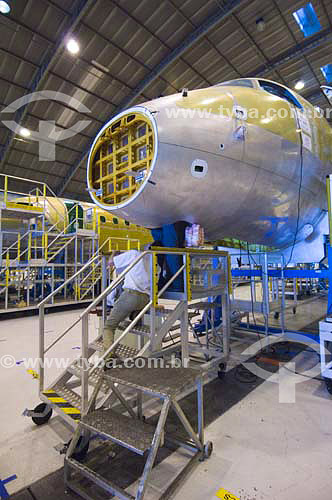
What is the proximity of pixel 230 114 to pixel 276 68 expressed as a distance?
14.1 meters

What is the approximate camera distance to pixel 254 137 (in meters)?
3.25

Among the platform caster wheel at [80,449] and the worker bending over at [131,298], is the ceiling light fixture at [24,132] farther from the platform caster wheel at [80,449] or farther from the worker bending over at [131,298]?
the platform caster wheel at [80,449]

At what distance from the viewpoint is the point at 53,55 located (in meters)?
12.5

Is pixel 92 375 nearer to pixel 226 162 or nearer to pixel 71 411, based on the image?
pixel 71 411

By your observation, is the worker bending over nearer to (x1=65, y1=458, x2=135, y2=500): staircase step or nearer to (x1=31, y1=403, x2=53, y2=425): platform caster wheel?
(x1=31, y1=403, x2=53, y2=425): platform caster wheel

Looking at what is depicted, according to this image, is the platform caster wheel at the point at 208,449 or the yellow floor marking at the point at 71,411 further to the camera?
the yellow floor marking at the point at 71,411

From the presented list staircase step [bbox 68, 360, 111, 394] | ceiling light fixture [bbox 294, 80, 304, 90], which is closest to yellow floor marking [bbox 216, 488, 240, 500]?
staircase step [bbox 68, 360, 111, 394]

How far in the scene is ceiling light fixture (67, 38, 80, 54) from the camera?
12.0 metres

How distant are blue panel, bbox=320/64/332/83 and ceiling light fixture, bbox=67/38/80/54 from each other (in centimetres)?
1216

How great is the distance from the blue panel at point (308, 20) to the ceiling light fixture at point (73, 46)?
9331mm

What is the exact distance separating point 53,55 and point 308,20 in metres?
11.2

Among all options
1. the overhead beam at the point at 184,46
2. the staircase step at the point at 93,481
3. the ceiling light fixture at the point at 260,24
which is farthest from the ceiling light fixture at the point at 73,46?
the staircase step at the point at 93,481

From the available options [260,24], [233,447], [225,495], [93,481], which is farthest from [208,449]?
A: [260,24]

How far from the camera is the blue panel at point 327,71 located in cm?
1452
